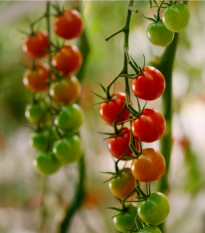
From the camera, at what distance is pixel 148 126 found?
27cm

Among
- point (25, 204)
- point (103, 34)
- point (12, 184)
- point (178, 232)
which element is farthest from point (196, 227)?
point (12, 184)

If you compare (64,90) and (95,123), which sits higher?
(64,90)

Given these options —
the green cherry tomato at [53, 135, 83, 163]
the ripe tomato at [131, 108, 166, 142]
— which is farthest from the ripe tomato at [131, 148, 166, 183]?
the green cherry tomato at [53, 135, 83, 163]

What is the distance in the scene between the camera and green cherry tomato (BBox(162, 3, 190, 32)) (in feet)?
0.87

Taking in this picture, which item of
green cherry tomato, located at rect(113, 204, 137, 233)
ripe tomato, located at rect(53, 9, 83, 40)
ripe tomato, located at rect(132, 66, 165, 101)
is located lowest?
green cherry tomato, located at rect(113, 204, 137, 233)

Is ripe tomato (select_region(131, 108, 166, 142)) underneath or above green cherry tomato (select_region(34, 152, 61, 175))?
above

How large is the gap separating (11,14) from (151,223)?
2.05 feet

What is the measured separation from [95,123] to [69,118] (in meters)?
0.86

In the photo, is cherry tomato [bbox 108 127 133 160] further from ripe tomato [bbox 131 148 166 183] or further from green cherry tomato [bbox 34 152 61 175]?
green cherry tomato [bbox 34 152 61 175]

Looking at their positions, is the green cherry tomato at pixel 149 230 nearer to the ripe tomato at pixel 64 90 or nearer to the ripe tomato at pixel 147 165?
the ripe tomato at pixel 147 165

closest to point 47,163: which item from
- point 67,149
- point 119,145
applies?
point 67,149

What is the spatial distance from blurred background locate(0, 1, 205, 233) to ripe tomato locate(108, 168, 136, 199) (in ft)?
0.91

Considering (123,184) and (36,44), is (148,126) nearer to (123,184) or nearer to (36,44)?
(123,184)

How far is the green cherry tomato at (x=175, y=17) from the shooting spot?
265mm
